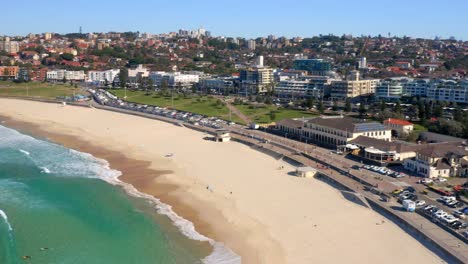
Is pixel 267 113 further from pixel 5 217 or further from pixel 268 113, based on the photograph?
pixel 5 217

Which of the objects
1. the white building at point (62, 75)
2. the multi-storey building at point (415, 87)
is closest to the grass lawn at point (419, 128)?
the multi-storey building at point (415, 87)

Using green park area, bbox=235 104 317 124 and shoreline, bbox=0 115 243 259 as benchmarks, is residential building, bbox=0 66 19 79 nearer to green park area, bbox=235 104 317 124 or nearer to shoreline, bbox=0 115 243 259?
shoreline, bbox=0 115 243 259

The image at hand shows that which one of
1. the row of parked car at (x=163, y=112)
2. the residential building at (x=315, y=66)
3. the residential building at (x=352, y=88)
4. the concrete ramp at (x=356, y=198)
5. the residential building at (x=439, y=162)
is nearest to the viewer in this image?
the concrete ramp at (x=356, y=198)

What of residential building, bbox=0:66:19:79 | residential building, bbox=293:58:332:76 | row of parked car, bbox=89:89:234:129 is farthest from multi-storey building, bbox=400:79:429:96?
residential building, bbox=0:66:19:79

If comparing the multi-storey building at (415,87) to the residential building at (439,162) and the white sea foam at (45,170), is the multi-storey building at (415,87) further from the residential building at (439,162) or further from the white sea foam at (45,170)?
the white sea foam at (45,170)

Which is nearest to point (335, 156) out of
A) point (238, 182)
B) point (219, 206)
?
point (238, 182)

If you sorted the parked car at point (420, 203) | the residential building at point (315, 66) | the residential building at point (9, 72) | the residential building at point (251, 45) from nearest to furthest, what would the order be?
1. the parked car at point (420, 203)
2. the residential building at point (315, 66)
3. the residential building at point (9, 72)
4. the residential building at point (251, 45)
